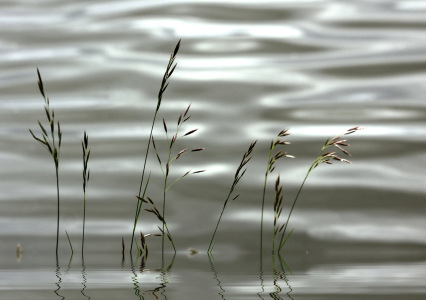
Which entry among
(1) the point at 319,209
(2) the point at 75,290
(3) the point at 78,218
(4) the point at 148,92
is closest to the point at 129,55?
(4) the point at 148,92

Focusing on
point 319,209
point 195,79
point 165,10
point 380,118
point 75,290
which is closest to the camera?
point 75,290

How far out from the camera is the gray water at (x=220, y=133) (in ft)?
5.82

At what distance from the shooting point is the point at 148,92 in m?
2.81

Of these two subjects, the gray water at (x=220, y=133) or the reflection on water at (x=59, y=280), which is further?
the gray water at (x=220, y=133)

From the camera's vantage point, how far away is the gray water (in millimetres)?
1772

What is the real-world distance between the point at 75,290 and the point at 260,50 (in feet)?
6.62

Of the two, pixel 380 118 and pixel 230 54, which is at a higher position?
pixel 230 54

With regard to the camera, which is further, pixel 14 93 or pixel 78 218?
pixel 14 93

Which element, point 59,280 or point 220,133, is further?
point 220,133

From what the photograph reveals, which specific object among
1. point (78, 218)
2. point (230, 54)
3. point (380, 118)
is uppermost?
point (230, 54)

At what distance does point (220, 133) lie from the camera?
8.45ft

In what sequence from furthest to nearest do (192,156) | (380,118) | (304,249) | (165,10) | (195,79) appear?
1. (165,10)
2. (195,79)
3. (380,118)
4. (192,156)
5. (304,249)

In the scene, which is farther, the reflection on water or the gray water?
the gray water

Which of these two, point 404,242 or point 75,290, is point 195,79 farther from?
point 75,290
